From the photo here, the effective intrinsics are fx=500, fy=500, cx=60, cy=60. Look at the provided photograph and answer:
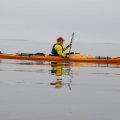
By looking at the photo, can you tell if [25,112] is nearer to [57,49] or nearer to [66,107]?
[66,107]

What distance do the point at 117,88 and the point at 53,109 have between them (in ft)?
16.6

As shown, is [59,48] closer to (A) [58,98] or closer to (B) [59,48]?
(B) [59,48]

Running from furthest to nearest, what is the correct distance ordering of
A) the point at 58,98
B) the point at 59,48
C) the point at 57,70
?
1. the point at 59,48
2. the point at 57,70
3. the point at 58,98

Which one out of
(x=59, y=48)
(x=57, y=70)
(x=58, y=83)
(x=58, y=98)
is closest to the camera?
(x=58, y=98)

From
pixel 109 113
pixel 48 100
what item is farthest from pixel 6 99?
pixel 109 113

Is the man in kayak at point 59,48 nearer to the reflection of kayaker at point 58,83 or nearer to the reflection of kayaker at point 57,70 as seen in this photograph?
the reflection of kayaker at point 57,70

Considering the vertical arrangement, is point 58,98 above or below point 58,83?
below

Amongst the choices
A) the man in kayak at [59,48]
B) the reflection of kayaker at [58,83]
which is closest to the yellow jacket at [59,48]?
the man in kayak at [59,48]

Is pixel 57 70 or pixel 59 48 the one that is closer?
pixel 57 70

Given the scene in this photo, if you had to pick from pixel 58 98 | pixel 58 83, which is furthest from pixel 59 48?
pixel 58 98

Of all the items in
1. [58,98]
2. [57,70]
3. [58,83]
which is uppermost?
[57,70]

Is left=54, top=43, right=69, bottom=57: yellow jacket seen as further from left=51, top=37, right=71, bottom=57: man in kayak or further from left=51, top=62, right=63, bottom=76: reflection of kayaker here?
left=51, top=62, right=63, bottom=76: reflection of kayaker

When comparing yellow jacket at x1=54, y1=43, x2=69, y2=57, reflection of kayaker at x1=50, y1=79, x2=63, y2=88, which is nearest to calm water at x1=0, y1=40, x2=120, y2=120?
reflection of kayaker at x1=50, y1=79, x2=63, y2=88

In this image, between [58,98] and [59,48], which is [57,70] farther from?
[58,98]
